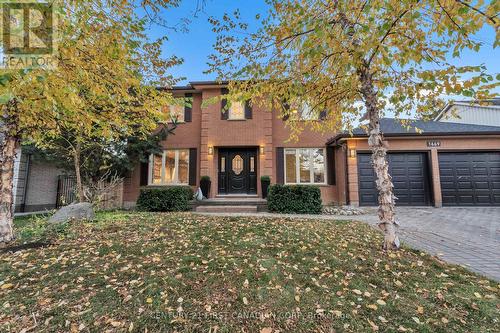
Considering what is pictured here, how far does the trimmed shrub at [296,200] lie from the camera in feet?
27.6

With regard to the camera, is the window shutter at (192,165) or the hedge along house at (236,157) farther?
the window shutter at (192,165)

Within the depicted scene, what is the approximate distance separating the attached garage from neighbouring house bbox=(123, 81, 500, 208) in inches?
1.4

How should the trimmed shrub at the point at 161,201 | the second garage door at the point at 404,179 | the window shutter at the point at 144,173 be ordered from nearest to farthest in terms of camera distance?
the trimmed shrub at the point at 161,201
the second garage door at the point at 404,179
the window shutter at the point at 144,173

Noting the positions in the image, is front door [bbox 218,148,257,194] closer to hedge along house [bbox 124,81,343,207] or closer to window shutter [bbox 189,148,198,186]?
hedge along house [bbox 124,81,343,207]

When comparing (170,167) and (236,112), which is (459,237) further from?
(170,167)

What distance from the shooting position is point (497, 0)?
7.66 feet

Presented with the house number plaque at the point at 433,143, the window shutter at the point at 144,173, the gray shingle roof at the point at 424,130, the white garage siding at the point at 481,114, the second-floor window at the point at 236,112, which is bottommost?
the window shutter at the point at 144,173

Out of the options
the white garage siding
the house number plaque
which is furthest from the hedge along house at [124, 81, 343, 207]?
the white garage siding

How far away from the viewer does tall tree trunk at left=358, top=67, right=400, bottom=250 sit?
382cm

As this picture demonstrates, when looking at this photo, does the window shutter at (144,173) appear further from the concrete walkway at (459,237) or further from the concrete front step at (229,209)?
the concrete walkway at (459,237)

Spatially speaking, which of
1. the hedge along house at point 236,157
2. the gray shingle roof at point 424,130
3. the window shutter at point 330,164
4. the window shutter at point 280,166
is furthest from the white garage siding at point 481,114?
the window shutter at point 280,166

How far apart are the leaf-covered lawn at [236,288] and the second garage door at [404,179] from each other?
6274 mm

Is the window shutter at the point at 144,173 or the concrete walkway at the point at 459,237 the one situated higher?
the window shutter at the point at 144,173

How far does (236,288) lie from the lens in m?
2.69
